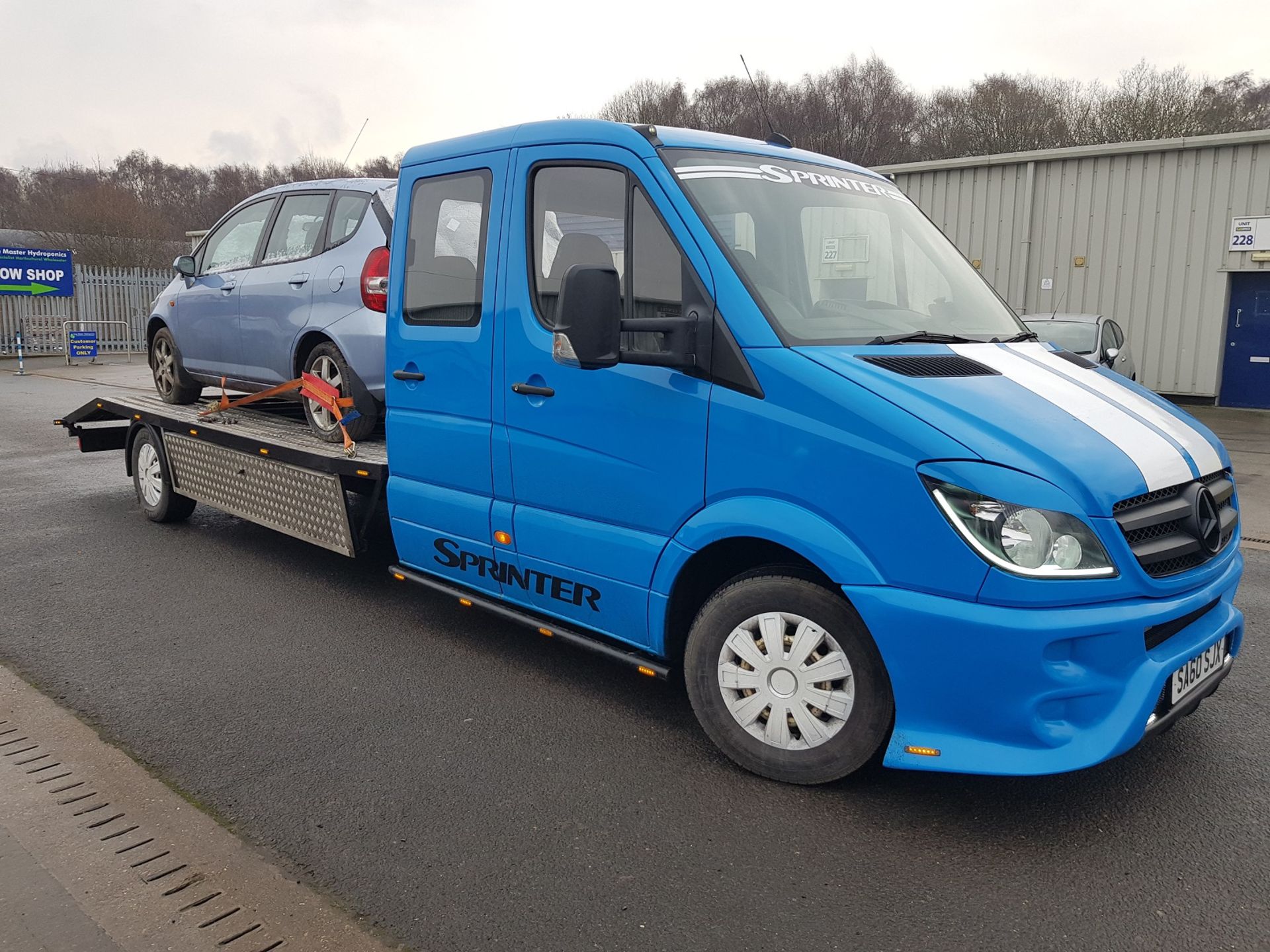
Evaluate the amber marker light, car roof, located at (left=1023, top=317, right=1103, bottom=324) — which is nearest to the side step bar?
the amber marker light

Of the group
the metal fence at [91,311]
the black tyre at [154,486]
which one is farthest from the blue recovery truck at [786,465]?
the metal fence at [91,311]

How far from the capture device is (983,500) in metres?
2.85

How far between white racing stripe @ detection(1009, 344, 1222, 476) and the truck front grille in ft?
0.42

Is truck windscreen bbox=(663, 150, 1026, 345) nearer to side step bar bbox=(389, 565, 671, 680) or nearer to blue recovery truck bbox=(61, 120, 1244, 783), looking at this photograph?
blue recovery truck bbox=(61, 120, 1244, 783)

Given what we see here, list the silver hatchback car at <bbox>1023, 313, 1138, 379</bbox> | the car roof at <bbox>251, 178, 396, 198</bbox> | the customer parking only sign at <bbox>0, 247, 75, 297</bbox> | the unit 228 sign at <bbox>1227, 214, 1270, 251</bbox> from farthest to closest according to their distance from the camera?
the customer parking only sign at <bbox>0, 247, 75, 297</bbox> → the unit 228 sign at <bbox>1227, 214, 1270, 251</bbox> → the silver hatchback car at <bbox>1023, 313, 1138, 379</bbox> → the car roof at <bbox>251, 178, 396, 198</bbox>

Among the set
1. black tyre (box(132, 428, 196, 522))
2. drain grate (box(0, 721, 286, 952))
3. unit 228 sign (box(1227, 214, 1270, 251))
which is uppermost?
unit 228 sign (box(1227, 214, 1270, 251))

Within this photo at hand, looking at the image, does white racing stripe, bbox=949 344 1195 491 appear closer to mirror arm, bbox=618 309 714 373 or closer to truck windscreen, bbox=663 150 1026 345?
truck windscreen, bbox=663 150 1026 345

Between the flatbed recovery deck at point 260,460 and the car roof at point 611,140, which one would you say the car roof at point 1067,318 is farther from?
the flatbed recovery deck at point 260,460

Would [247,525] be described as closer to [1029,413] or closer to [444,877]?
[444,877]

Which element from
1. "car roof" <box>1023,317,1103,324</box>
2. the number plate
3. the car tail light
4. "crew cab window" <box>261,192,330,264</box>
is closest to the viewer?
the number plate

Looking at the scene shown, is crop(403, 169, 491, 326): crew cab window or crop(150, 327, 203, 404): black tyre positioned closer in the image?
crop(403, 169, 491, 326): crew cab window

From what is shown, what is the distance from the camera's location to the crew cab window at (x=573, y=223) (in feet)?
12.3

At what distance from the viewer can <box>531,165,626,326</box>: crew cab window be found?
12.3 ft

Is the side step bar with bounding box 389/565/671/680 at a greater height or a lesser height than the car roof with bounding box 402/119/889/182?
lesser
